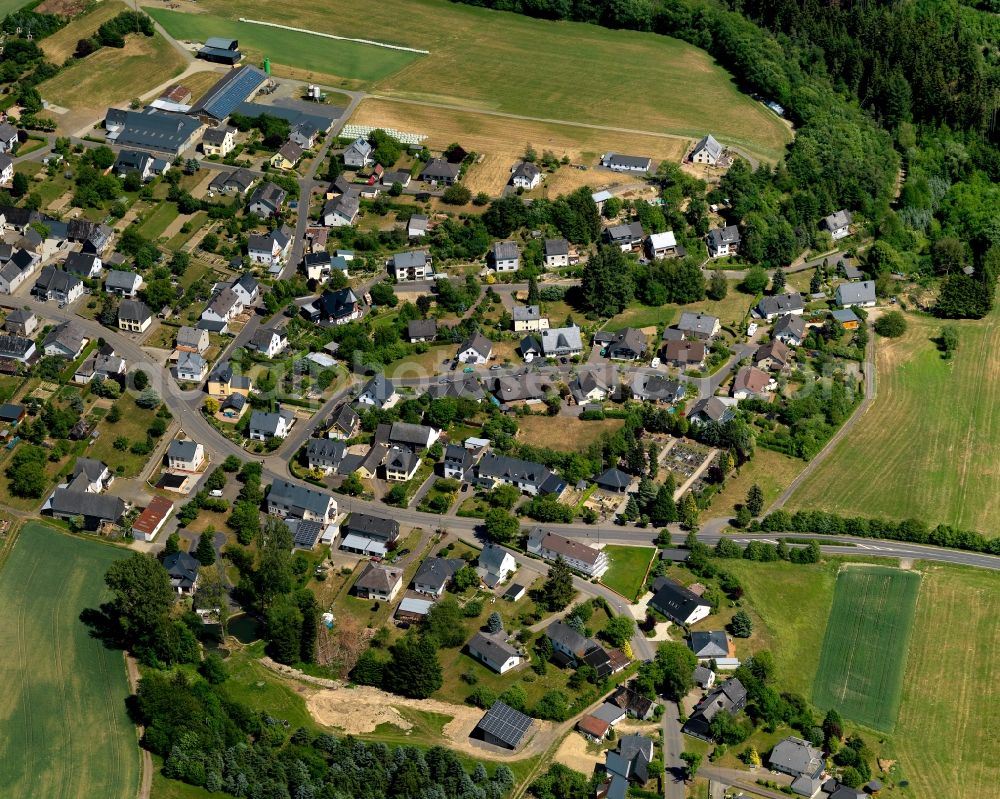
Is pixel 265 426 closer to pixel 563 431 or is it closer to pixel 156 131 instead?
pixel 563 431

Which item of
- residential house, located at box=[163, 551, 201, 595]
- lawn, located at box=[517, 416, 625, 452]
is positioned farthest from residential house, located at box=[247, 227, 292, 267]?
residential house, located at box=[163, 551, 201, 595]

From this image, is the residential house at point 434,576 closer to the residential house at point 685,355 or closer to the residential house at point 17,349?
the residential house at point 685,355

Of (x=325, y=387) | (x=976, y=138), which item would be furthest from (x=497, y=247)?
(x=976, y=138)

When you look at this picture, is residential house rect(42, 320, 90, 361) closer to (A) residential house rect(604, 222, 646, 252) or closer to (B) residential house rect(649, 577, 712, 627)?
(A) residential house rect(604, 222, 646, 252)

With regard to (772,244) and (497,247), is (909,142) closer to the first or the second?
(772,244)

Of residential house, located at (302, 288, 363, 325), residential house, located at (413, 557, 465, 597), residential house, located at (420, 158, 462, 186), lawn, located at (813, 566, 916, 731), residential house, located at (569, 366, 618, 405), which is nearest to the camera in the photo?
lawn, located at (813, 566, 916, 731)

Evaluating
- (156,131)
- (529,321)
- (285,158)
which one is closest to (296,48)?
(156,131)
